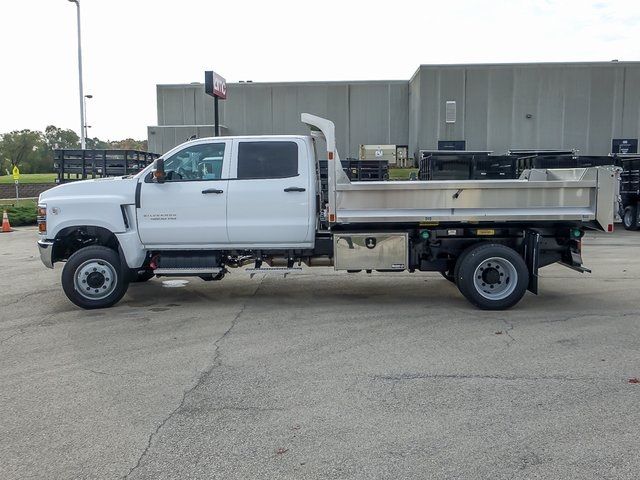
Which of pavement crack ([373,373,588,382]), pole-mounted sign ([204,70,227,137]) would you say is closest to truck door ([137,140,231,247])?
pavement crack ([373,373,588,382])

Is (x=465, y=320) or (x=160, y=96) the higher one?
(x=160, y=96)

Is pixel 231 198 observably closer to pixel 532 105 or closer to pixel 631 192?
pixel 631 192

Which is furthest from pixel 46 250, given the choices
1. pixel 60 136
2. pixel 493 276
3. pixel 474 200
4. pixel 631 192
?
pixel 60 136

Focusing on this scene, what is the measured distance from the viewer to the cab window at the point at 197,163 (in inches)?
326

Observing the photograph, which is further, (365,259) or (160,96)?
(160,96)

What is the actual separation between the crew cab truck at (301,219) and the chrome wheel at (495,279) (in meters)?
0.01

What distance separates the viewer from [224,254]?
8523 millimetres

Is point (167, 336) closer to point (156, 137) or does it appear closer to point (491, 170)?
point (491, 170)

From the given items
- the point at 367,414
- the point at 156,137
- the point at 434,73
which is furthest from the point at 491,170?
the point at 156,137

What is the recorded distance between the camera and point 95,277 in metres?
8.30

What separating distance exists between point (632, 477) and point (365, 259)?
4.89 m

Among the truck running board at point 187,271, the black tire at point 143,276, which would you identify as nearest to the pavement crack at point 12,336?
the truck running board at point 187,271

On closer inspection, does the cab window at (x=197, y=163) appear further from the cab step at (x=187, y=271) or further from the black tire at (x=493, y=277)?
the black tire at (x=493, y=277)

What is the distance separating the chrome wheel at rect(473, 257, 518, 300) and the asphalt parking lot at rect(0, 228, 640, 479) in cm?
33
